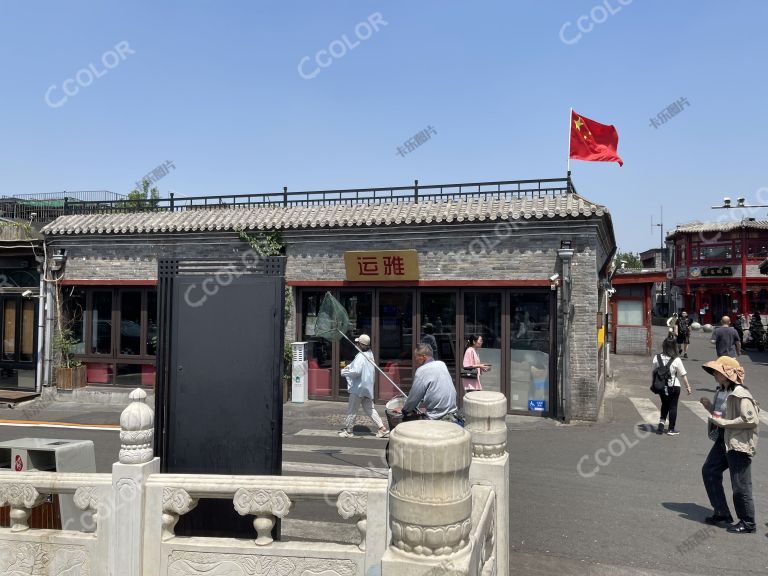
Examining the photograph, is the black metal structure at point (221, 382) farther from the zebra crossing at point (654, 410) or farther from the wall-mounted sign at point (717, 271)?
the wall-mounted sign at point (717, 271)

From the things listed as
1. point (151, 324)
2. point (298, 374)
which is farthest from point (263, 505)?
point (151, 324)

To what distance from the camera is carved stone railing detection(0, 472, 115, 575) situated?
12.7 ft

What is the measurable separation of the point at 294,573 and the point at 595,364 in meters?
8.50

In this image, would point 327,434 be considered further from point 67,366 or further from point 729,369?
point 67,366

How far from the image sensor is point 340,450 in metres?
8.85

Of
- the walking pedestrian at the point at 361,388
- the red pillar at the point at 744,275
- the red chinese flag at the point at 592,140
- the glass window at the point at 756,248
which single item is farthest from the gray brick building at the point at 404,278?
the glass window at the point at 756,248

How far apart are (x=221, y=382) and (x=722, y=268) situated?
4083 cm

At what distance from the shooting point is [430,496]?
2242 millimetres

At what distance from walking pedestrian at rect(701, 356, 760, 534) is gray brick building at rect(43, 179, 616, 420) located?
4.95 m

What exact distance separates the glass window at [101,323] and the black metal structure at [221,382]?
10671mm

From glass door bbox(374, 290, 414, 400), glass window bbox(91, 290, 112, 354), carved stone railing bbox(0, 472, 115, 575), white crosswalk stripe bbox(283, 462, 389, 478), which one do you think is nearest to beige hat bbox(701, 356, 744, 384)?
white crosswalk stripe bbox(283, 462, 389, 478)

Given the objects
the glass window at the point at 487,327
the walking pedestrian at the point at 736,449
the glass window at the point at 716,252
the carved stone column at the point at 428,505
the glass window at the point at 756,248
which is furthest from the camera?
the glass window at the point at 716,252

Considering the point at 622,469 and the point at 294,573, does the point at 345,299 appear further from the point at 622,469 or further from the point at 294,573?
the point at 294,573

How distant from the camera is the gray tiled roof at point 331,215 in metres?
11.3
